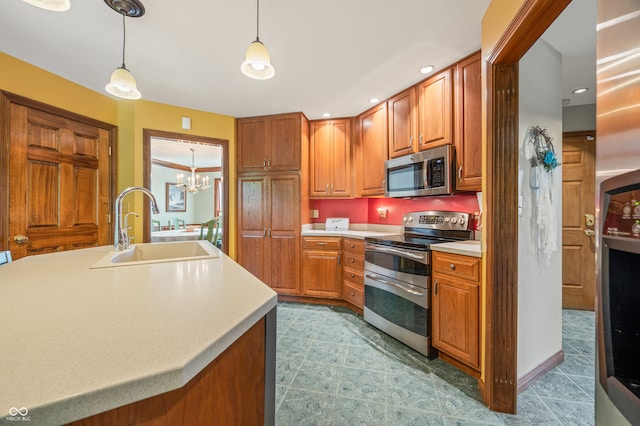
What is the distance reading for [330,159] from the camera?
3.32 metres

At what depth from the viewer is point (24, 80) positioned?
219 cm

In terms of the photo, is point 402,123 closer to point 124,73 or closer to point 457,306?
point 457,306

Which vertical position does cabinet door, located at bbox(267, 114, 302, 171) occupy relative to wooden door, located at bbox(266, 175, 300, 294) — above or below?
above

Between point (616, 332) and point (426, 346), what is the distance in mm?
1566

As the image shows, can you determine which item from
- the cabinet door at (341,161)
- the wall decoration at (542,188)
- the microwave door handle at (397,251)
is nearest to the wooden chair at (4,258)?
the microwave door handle at (397,251)

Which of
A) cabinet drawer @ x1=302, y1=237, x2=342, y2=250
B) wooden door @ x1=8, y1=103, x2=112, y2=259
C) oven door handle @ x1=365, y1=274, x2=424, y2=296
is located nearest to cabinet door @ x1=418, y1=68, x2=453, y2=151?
oven door handle @ x1=365, y1=274, x2=424, y2=296

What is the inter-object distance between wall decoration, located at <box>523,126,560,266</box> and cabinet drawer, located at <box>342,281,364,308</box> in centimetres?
157

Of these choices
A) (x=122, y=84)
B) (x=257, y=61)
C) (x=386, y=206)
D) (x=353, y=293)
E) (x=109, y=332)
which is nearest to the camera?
(x=109, y=332)

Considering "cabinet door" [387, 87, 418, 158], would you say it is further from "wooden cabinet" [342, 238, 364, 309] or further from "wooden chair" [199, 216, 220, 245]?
"wooden chair" [199, 216, 220, 245]

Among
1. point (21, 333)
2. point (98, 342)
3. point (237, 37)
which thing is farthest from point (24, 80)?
point (98, 342)

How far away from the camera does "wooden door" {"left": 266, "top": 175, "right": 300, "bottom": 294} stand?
10.5ft

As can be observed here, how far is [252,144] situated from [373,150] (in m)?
1.57

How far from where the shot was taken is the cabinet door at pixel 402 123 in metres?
2.46

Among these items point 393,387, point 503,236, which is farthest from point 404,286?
point 503,236
